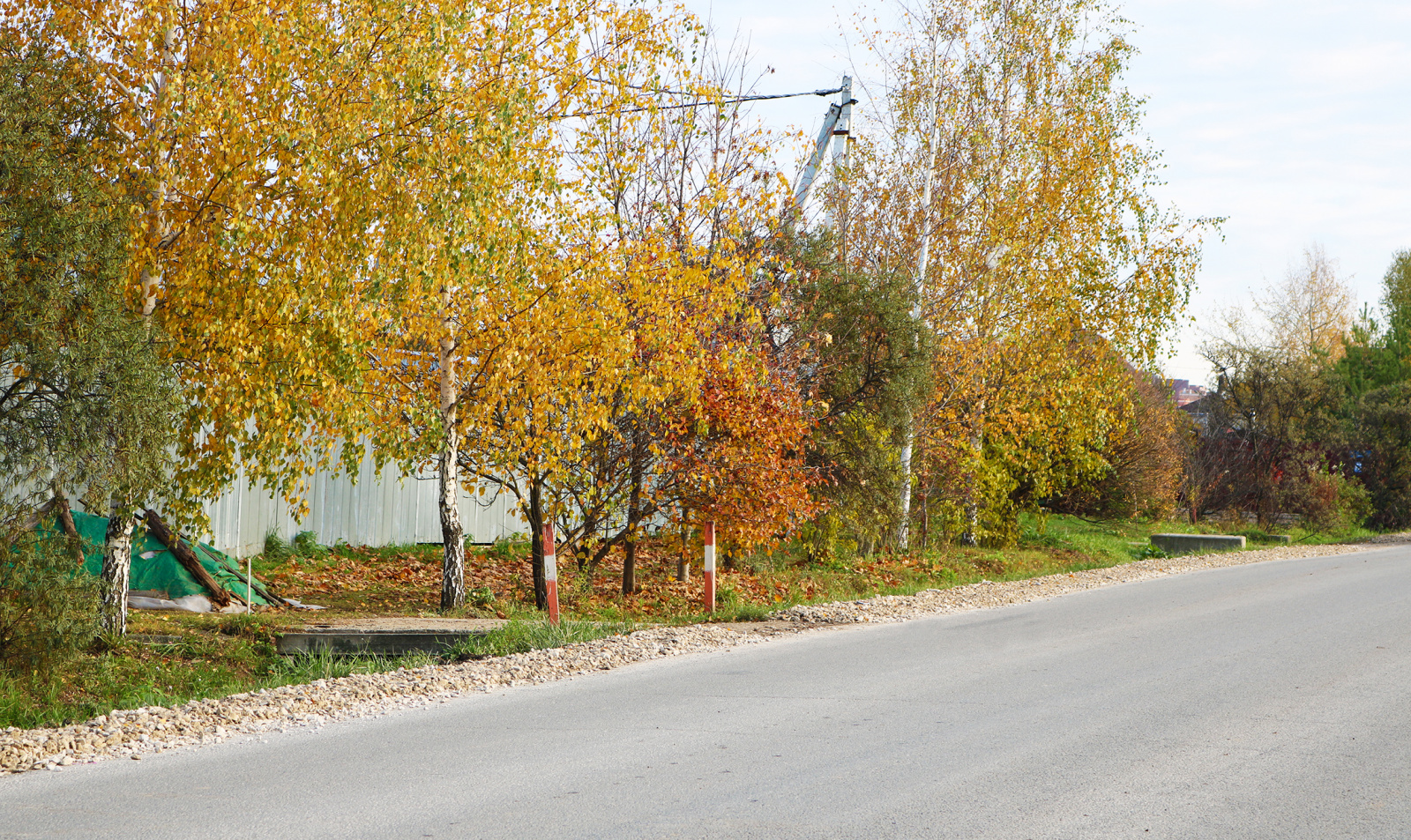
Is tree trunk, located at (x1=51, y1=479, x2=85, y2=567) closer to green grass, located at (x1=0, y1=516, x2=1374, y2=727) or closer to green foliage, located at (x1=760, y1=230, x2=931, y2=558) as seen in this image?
green grass, located at (x1=0, y1=516, x2=1374, y2=727)

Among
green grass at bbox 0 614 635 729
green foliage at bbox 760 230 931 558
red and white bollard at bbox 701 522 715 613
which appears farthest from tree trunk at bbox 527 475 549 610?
green foliage at bbox 760 230 931 558

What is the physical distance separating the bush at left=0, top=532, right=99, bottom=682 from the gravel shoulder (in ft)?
5.59

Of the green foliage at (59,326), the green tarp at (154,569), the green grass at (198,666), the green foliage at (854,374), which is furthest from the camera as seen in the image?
the green foliage at (854,374)

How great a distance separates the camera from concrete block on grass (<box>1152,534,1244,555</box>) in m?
24.2

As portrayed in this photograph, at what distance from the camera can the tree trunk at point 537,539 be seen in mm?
13668

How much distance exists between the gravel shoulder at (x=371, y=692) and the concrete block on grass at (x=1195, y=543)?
12.7 m

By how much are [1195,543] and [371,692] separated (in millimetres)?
21061

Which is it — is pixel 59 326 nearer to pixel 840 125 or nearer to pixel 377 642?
pixel 377 642

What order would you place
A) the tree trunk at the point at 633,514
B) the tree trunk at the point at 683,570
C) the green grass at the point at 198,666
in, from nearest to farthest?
the green grass at the point at 198,666 → the tree trunk at the point at 633,514 → the tree trunk at the point at 683,570

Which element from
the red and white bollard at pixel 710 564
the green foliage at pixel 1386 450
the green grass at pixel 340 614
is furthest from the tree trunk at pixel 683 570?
the green foliage at pixel 1386 450

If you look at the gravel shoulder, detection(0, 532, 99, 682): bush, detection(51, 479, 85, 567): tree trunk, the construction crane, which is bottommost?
the gravel shoulder

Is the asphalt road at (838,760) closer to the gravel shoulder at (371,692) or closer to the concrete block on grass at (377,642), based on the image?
the gravel shoulder at (371,692)

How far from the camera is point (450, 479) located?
12.4m

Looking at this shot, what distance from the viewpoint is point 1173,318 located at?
23.4 metres
